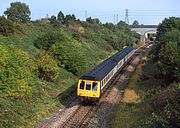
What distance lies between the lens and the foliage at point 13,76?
26.4 metres

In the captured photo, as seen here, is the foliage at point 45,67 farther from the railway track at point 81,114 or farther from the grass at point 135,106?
the grass at point 135,106

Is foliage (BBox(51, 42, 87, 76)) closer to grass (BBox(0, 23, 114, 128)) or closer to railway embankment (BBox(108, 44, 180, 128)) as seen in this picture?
grass (BBox(0, 23, 114, 128))

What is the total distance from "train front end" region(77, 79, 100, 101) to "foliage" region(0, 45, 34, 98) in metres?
4.05

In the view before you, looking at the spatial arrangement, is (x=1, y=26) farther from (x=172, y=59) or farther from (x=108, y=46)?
(x=108, y=46)

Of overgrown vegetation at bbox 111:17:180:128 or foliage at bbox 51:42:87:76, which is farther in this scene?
foliage at bbox 51:42:87:76

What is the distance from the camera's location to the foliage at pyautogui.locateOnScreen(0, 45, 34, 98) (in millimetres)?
26406

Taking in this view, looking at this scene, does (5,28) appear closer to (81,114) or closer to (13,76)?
(13,76)

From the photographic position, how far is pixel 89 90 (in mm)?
29938

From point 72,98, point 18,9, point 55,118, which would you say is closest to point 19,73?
point 55,118

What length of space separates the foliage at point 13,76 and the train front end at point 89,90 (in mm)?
4050

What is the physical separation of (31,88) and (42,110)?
2.19m

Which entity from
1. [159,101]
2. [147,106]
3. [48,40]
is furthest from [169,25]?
[159,101]

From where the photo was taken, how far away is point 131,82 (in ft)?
138

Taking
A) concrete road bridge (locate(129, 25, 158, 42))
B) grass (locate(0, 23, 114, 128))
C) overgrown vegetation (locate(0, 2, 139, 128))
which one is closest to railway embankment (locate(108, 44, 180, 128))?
grass (locate(0, 23, 114, 128))
